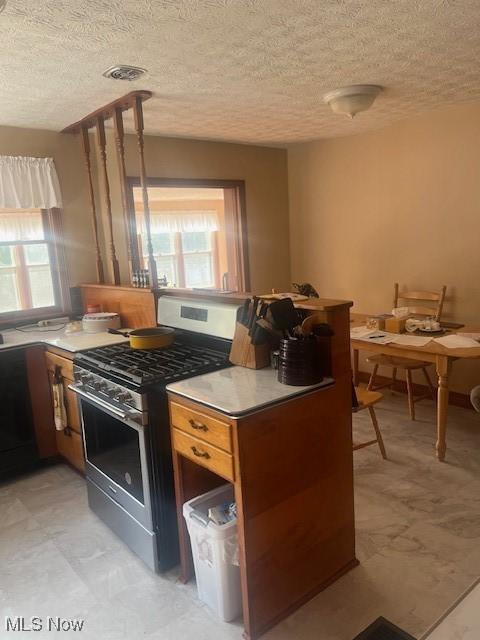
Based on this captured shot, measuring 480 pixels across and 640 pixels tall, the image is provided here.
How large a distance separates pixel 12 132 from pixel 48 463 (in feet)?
7.63

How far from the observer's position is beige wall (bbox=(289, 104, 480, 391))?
12.2 ft

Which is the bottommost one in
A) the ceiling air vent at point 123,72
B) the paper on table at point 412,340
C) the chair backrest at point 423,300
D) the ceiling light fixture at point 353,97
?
the paper on table at point 412,340

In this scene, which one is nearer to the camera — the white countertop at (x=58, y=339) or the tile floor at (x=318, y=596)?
the tile floor at (x=318, y=596)

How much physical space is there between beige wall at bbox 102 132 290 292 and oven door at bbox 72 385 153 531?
166cm

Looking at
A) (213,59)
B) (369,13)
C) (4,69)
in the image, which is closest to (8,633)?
(4,69)

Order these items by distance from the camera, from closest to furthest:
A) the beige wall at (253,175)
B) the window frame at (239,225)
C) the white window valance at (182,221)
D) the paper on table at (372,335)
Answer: the paper on table at (372,335), the beige wall at (253,175), the window frame at (239,225), the white window valance at (182,221)

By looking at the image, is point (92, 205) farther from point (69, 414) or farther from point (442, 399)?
point (442, 399)

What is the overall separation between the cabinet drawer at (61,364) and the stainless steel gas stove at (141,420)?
0.28 m

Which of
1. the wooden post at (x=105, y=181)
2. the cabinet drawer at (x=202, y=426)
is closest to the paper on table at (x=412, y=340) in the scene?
the cabinet drawer at (x=202, y=426)

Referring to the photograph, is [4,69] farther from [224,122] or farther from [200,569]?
[200,569]

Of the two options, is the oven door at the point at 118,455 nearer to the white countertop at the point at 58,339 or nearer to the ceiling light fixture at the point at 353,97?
the white countertop at the point at 58,339

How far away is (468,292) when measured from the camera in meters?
3.76

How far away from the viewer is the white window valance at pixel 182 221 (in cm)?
705

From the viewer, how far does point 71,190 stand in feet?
12.1
